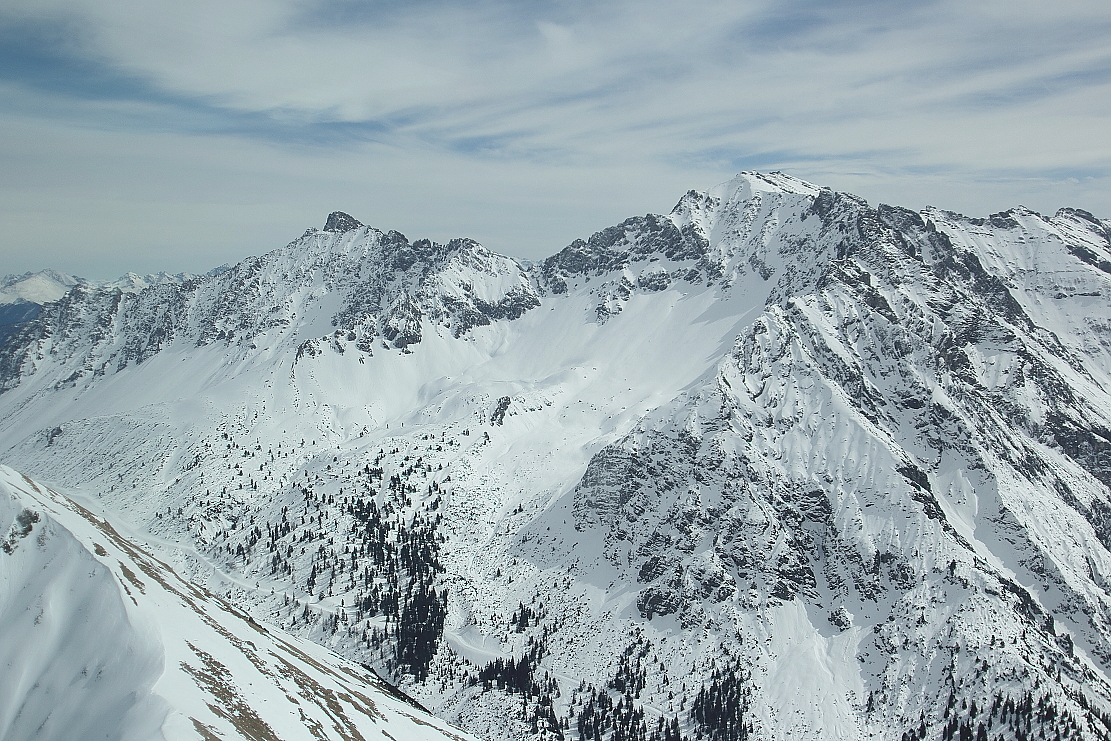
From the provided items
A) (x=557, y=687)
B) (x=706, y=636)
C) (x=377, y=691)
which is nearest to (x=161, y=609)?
(x=377, y=691)

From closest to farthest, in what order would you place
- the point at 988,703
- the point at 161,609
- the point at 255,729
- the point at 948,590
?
the point at 255,729
the point at 161,609
the point at 988,703
the point at 948,590

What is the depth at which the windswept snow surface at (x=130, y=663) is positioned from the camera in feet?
276

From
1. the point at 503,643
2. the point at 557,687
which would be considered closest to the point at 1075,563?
the point at 557,687

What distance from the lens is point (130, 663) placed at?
90.8 meters

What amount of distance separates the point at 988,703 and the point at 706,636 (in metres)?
60.9

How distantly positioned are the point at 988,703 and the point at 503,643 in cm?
11132

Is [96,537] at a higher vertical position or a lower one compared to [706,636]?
higher

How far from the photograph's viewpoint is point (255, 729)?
85.6m

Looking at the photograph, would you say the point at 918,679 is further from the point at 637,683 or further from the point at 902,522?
the point at 637,683

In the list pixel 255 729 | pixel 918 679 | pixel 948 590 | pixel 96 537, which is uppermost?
pixel 96 537

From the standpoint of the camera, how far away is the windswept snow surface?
84.2 metres

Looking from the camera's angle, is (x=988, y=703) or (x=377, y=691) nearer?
(x=377, y=691)

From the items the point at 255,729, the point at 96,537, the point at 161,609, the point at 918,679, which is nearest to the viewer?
the point at 255,729

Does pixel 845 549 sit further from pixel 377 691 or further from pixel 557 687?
pixel 377 691
